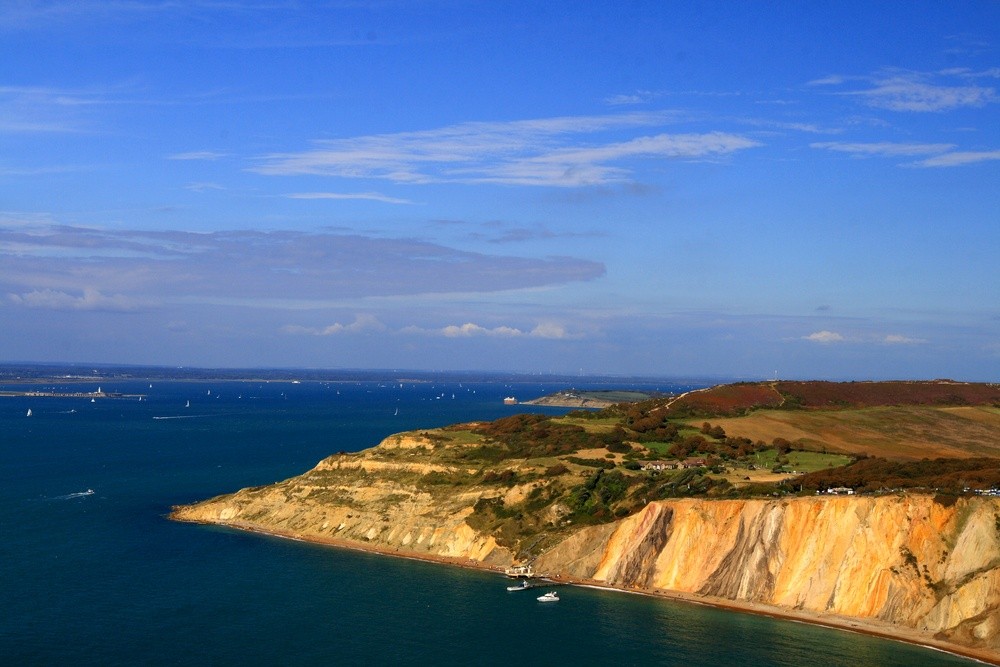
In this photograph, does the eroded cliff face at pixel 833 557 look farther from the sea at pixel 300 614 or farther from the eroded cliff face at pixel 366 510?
the eroded cliff face at pixel 366 510

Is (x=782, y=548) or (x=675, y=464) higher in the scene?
(x=675, y=464)

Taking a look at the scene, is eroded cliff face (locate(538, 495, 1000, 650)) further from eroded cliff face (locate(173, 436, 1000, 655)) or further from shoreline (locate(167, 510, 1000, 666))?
shoreline (locate(167, 510, 1000, 666))

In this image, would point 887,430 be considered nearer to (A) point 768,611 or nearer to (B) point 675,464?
(B) point 675,464

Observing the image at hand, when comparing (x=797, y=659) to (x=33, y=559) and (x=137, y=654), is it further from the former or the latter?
(x=33, y=559)

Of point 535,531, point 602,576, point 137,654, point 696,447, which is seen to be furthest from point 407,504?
point 137,654

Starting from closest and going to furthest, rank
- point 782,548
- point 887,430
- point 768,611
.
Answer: point 768,611, point 782,548, point 887,430

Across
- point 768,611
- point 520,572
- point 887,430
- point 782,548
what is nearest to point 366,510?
point 520,572

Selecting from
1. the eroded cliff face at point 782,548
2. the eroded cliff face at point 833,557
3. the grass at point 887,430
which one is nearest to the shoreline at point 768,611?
the eroded cliff face at point 782,548
